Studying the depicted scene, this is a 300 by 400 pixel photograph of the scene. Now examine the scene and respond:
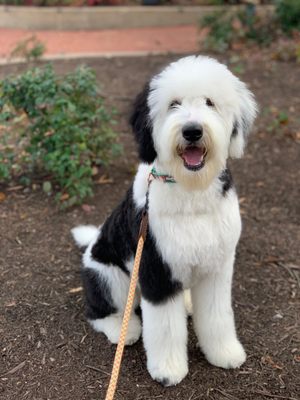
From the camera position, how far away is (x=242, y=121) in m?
2.36

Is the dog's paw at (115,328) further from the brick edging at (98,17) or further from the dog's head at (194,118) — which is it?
the brick edging at (98,17)

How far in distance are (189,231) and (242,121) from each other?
1.78ft

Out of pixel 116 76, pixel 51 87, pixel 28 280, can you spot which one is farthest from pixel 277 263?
pixel 116 76

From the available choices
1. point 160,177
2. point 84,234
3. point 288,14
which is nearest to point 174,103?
point 160,177

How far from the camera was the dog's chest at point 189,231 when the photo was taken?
8.04 ft

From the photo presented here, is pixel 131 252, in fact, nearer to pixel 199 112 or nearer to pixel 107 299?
pixel 107 299

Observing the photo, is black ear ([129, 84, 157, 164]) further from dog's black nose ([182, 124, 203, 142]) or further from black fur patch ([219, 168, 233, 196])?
black fur patch ([219, 168, 233, 196])

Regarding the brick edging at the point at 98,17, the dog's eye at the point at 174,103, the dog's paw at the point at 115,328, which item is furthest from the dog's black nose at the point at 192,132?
the brick edging at the point at 98,17

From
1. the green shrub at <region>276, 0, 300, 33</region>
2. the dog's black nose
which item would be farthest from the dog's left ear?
the green shrub at <region>276, 0, 300, 33</region>

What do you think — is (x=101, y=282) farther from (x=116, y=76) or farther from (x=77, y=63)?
(x=77, y=63)

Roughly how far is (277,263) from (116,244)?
1329mm

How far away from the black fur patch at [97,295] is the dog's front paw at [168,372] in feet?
1.56

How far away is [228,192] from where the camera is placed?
2545 mm

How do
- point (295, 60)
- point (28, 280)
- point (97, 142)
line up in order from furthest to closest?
point (295, 60), point (97, 142), point (28, 280)
